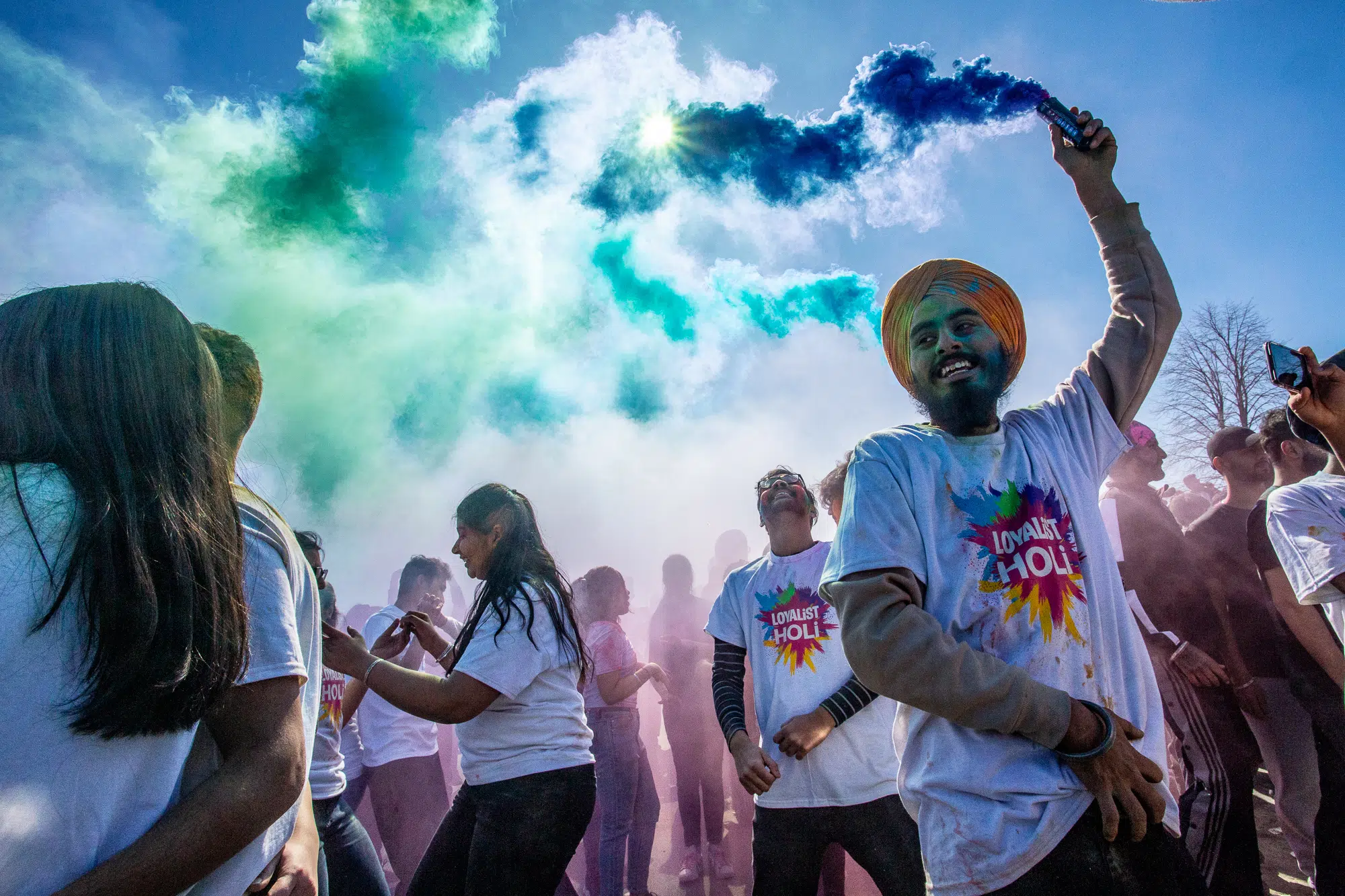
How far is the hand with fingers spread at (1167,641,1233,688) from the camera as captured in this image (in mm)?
3900

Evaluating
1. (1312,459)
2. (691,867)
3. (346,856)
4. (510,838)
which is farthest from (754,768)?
(691,867)

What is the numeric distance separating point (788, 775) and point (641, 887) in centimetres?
274

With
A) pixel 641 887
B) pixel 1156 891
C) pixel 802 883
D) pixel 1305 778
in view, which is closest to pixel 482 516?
pixel 802 883

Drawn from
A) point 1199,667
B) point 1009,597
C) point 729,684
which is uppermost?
point 1009,597

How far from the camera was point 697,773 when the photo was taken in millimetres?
6184

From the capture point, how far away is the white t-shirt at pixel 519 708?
9.10 feet

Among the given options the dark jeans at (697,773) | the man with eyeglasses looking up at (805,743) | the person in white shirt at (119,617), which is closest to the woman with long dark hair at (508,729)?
the man with eyeglasses looking up at (805,743)

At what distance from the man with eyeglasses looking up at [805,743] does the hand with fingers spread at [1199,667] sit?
205 centimetres

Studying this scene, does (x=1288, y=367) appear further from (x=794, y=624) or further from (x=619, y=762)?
(x=619, y=762)

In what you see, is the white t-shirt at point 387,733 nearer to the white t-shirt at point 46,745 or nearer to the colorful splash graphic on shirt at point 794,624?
the colorful splash graphic on shirt at point 794,624

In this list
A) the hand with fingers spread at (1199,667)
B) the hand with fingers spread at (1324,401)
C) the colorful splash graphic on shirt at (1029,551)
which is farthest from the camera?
the hand with fingers spread at (1199,667)

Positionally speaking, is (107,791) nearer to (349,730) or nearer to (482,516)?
(482,516)

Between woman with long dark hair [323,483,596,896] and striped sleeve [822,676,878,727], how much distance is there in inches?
41.0

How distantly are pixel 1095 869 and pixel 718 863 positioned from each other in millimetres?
5153
